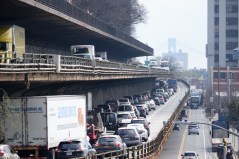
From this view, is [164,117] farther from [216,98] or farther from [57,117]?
[216,98]

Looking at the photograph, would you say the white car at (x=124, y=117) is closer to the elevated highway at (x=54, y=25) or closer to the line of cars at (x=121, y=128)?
the line of cars at (x=121, y=128)

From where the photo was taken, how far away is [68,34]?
68000mm

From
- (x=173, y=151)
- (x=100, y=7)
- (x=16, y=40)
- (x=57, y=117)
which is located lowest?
(x=173, y=151)

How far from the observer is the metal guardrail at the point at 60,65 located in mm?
35225

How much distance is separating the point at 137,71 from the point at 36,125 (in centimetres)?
5756

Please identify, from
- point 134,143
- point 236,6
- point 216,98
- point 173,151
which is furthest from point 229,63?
point 134,143

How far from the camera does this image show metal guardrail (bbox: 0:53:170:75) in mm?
35225

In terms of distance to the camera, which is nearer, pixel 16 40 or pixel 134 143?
pixel 16 40

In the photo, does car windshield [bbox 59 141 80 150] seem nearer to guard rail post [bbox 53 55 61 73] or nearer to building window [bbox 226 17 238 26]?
guard rail post [bbox 53 55 61 73]

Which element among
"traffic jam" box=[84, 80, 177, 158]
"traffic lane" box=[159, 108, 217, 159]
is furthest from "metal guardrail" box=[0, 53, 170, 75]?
"traffic lane" box=[159, 108, 217, 159]

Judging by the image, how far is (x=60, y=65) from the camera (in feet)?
138

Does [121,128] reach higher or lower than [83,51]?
lower

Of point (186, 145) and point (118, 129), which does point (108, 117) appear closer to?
point (118, 129)

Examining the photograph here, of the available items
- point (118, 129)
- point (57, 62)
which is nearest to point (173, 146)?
point (118, 129)
